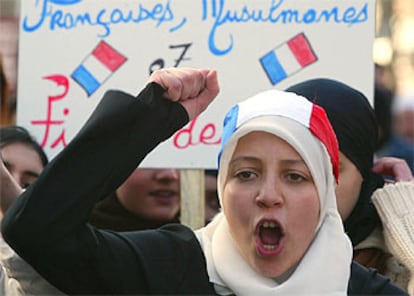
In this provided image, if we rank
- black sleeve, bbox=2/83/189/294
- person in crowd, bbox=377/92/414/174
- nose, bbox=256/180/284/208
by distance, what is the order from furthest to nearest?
1. person in crowd, bbox=377/92/414/174
2. nose, bbox=256/180/284/208
3. black sleeve, bbox=2/83/189/294

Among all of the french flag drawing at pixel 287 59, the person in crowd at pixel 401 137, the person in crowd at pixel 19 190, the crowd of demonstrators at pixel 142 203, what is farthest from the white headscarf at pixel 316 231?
the person in crowd at pixel 401 137

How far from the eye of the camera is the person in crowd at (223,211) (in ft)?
8.09

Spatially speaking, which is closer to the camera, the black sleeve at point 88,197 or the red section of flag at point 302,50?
the black sleeve at point 88,197

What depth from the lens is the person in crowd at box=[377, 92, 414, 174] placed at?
6.52 meters

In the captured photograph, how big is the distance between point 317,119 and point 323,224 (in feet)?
0.79

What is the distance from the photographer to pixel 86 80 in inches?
141

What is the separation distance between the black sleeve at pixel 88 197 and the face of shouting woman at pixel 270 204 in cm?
18

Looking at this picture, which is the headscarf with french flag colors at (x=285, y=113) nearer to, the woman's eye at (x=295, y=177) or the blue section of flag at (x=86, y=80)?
the woman's eye at (x=295, y=177)

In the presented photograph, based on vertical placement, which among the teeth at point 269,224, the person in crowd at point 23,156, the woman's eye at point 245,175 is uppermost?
the woman's eye at point 245,175

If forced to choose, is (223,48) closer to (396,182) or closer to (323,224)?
(396,182)

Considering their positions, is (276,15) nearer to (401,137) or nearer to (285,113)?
(285,113)

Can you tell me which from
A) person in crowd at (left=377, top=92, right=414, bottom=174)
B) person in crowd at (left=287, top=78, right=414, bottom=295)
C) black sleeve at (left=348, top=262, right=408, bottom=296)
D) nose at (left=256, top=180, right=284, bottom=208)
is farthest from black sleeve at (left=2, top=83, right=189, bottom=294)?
person in crowd at (left=377, top=92, right=414, bottom=174)

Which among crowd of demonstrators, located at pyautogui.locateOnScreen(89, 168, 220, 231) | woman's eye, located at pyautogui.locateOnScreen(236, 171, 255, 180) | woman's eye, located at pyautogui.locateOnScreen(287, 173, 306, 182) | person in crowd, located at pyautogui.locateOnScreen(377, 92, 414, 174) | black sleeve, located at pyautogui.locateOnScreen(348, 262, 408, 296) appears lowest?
person in crowd, located at pyautogui.locateOnScreen(377, 92, 414, 174)

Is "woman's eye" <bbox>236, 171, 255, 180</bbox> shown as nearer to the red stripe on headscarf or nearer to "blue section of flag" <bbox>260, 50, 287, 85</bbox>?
the red stripe on headscarf
